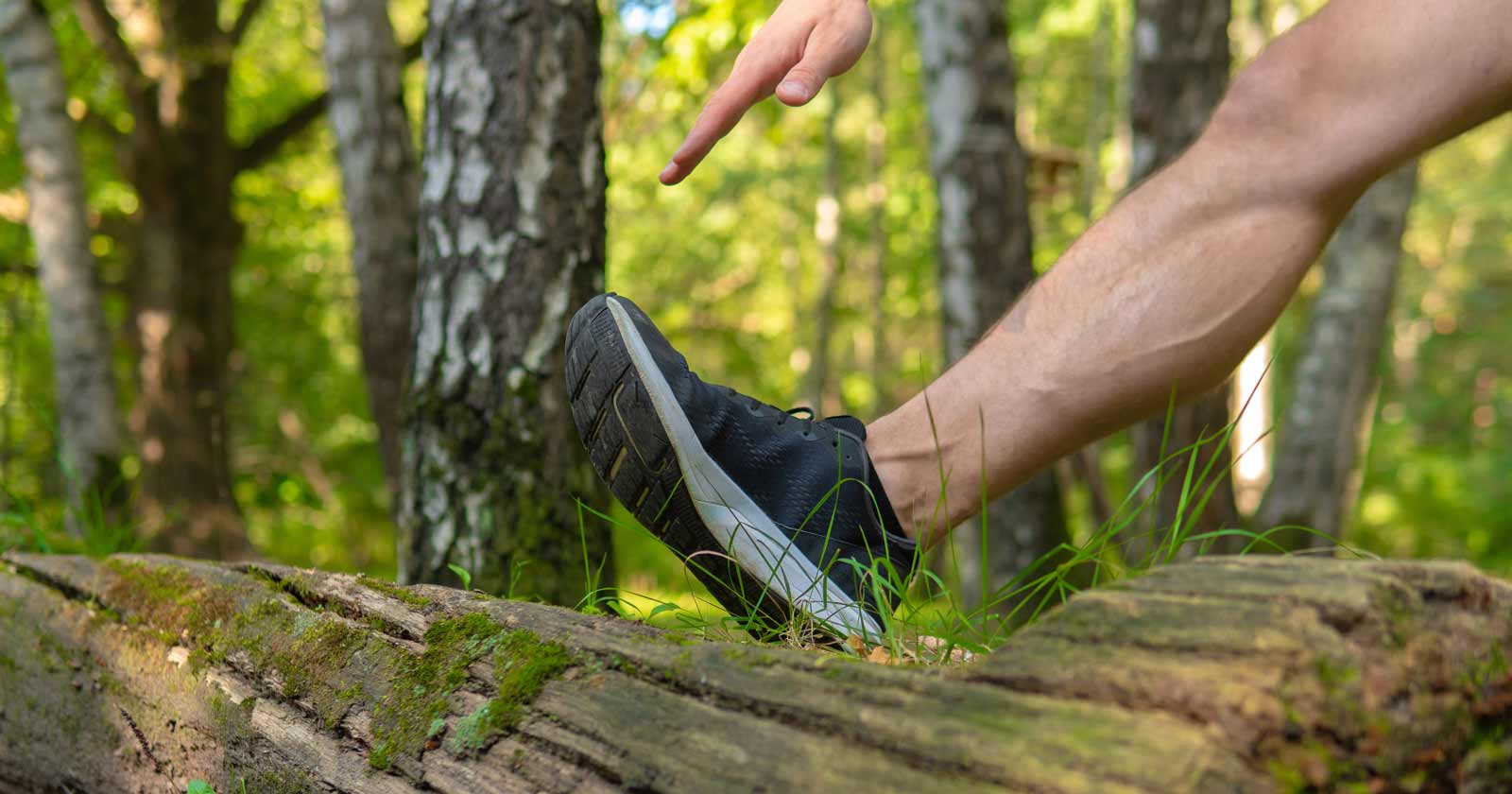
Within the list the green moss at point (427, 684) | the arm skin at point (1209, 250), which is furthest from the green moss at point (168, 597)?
the arm skin at point (1209, 250)

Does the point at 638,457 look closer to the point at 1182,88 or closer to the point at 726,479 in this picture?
the point at 726,479

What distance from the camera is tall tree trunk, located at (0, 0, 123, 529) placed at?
507 centimetres

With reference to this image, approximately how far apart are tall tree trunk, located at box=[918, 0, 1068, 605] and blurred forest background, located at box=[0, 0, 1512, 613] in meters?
0.02

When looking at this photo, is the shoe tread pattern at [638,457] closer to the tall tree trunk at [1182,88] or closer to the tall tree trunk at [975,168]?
the tall tree trunk at [1182,88]

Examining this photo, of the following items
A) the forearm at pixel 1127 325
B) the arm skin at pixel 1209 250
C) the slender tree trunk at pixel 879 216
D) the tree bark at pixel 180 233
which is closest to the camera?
the arm skin at pixel 1209 250

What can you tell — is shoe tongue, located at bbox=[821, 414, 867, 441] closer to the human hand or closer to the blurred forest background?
the blurred forest background

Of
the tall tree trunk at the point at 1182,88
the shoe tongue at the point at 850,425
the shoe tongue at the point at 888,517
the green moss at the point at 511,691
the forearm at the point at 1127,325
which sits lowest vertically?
the green moss at the point at 511,691

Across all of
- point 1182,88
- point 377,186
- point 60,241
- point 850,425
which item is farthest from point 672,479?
point 60,241

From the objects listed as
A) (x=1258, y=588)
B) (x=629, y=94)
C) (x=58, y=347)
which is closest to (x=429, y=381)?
(x=1258, y=588)

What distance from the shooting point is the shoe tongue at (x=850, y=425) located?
69.2 inches

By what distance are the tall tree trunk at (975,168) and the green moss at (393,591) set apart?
3.68 m

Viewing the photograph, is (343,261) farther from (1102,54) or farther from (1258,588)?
(1258,588)

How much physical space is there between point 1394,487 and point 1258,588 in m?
17.6

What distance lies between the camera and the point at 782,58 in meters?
1.64
